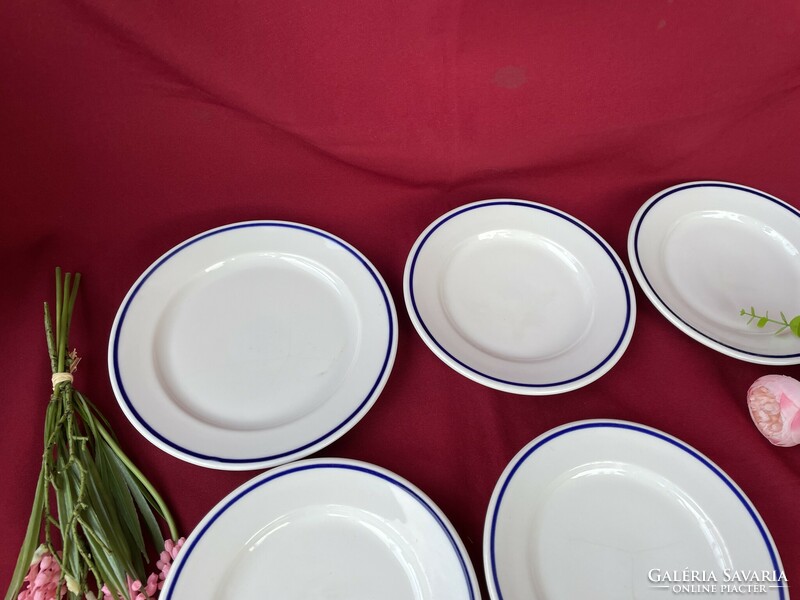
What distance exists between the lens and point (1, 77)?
70cm

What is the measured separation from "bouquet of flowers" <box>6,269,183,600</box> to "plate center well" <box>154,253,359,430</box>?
3.5 inches

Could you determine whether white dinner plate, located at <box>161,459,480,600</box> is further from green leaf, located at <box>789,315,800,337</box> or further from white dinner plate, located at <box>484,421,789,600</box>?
green leaf, located at <box>789,315,800,337</box>

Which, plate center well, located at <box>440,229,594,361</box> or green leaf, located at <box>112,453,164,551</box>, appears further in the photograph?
plate center well, located at <box>440,229,594,361</box>

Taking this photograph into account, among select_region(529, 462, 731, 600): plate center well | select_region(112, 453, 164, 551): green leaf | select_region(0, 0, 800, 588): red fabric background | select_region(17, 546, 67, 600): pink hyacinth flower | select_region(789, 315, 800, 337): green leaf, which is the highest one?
select_region(0, 0, 800, 588): red fabric background

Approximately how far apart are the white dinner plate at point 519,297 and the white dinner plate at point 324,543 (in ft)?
0.50

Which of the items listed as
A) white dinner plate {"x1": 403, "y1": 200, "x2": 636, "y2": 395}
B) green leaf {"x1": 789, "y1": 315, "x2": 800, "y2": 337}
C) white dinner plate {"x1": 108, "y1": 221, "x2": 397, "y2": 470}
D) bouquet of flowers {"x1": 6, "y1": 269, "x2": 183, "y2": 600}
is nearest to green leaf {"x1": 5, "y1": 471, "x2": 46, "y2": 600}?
bouquet of flowers {"x1": 6, "y1": 269, "x2": 183, "y2": 600}

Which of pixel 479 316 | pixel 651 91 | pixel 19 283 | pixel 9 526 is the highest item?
pixel 651 91

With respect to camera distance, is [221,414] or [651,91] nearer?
[221,414]

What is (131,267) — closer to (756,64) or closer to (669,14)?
(669,14)

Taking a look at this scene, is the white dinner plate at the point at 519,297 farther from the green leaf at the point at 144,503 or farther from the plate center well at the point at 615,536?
the green leaf at the point at 144,503

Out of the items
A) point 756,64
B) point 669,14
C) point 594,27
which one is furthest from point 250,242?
point 756,64

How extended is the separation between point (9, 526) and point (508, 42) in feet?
2.57

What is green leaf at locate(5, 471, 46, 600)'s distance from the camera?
489 millimetres

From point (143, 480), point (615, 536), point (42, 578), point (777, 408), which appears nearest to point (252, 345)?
point (143, 480)
